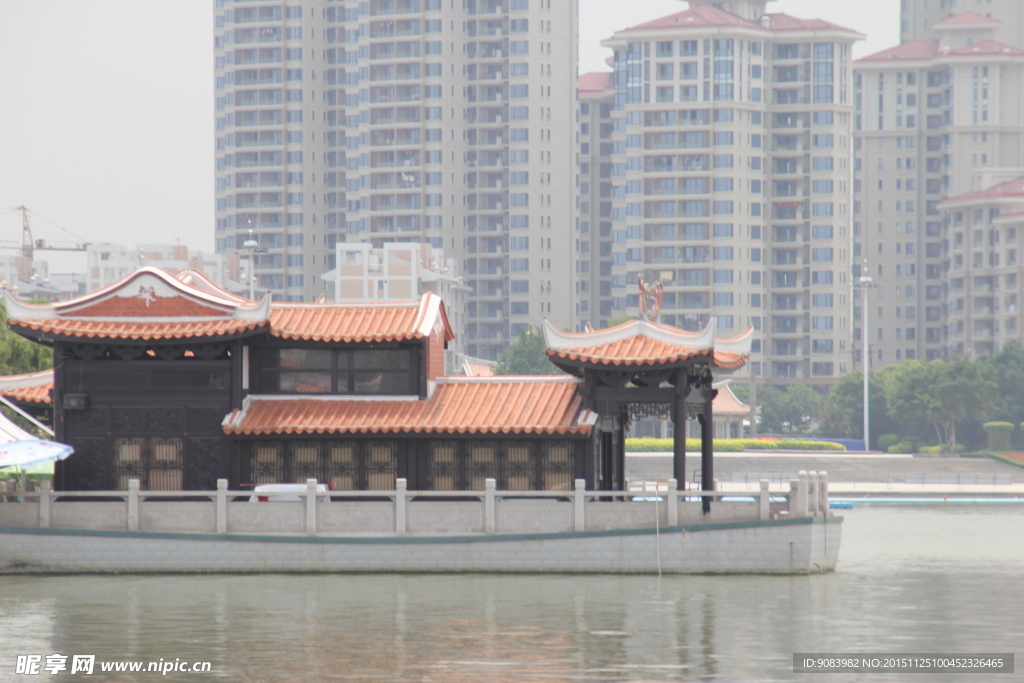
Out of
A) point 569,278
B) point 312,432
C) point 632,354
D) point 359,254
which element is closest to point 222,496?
point 312,432

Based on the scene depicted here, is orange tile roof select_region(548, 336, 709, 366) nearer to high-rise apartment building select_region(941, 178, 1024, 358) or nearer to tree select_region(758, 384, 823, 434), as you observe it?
tree select_region(758, 384, 823, 434)

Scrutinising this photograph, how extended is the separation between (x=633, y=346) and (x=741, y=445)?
187 ft

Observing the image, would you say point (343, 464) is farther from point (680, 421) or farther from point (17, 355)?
point (17, 355)

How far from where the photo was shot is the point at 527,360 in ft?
361

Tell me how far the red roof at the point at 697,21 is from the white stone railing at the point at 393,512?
376 ft

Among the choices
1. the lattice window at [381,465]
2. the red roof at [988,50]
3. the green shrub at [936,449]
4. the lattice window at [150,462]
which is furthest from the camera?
the red roof at [988,50]

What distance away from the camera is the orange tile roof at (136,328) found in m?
30.6

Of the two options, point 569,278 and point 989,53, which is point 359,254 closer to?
point 569,278

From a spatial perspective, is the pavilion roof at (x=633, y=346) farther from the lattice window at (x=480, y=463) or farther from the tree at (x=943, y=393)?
the tree at (x=943, y=393)

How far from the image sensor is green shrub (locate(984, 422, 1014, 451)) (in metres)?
109

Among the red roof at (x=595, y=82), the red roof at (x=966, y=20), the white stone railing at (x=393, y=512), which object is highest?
the red roof at (x=966, y=20)

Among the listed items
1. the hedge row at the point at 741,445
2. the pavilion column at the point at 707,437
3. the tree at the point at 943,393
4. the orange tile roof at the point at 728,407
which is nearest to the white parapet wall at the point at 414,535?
the pavilion column at the point at 707,437

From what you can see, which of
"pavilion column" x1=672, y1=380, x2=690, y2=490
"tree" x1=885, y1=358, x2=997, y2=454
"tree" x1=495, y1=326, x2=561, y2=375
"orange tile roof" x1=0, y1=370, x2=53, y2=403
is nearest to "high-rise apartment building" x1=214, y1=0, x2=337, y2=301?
"tree" x1=495, y1=326, x2=561, y2=375

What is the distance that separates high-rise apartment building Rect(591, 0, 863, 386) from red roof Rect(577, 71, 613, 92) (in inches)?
643
